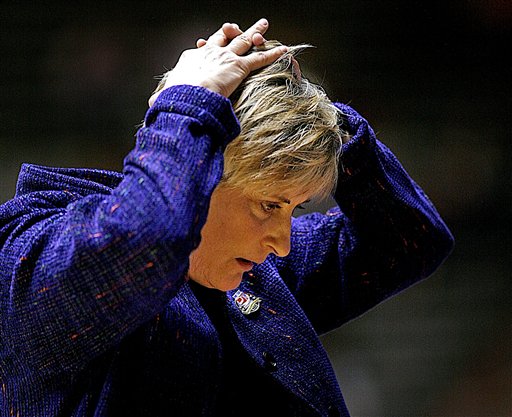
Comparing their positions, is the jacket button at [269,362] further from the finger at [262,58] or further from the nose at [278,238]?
the finger at [262,58]

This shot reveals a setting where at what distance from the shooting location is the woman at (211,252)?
77 centimetres

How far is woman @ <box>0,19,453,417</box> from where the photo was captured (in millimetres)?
774

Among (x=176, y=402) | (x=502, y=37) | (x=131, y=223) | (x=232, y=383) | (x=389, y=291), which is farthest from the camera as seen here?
(x=502, y=37)

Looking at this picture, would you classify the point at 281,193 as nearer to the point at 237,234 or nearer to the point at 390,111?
the point at 237,234

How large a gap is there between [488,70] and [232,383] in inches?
48.2

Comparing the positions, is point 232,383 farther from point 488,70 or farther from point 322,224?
point 488,70

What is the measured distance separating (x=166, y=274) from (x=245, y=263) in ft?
0.91

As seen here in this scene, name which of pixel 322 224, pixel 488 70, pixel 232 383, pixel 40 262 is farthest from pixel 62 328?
pixel 488 70

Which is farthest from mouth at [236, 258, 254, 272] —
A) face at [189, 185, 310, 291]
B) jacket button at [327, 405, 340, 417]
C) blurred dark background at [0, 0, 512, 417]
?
blurred dark background at [0, 0, 512, 417]

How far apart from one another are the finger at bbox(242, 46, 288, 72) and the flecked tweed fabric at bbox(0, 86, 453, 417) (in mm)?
118

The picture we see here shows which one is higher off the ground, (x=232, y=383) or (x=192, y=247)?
(x=192, y=247)

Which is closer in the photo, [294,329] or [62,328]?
[62,328]

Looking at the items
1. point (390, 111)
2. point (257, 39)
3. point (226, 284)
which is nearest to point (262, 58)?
point (257, 39)

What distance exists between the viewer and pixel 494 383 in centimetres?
206
